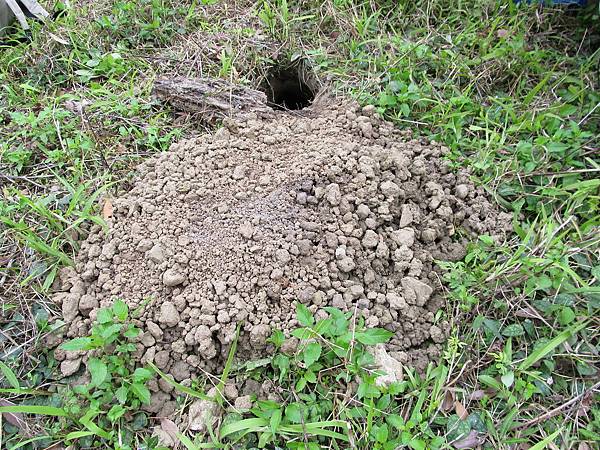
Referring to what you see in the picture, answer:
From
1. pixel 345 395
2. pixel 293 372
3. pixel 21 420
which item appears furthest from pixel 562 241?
pixel 21 420

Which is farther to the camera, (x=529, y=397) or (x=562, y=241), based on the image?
(x=562, y=241)

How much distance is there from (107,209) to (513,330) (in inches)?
63.1

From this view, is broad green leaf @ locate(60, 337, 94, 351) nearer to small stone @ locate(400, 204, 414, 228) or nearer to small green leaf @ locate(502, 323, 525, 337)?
small stone @ locate(400, 204, 414, 228)

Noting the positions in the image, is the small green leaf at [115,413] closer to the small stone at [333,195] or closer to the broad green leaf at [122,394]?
the broad green leaf at [122,394]

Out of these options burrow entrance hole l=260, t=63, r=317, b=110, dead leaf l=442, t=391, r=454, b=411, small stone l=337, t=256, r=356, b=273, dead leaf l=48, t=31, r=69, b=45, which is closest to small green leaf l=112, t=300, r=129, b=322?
small stone l=337, t=256, r=356, b=273

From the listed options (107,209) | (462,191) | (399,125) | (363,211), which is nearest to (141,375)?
(107,209)

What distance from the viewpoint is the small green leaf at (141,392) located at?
1.49 m

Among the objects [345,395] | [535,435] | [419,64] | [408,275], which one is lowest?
[535,435]

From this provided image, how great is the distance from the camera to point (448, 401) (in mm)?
1553

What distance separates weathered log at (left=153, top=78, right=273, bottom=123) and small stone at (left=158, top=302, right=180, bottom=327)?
99 centimetres

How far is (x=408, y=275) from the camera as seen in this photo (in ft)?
5.68

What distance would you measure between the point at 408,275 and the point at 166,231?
92 centimetres

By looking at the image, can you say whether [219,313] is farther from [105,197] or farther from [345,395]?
[105,197]

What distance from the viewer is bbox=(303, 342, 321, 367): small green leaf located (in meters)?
1.46
